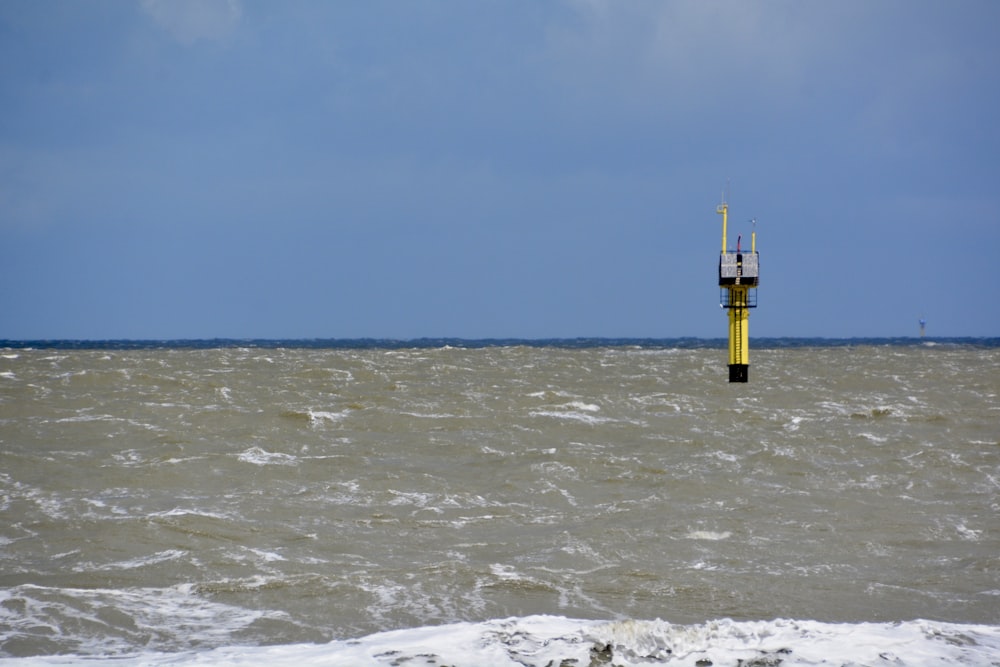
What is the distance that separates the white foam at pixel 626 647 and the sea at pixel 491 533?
3cm

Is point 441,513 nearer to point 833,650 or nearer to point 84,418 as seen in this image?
point 833,650

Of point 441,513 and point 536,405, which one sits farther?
point 536,405

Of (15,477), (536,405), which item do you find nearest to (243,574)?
(15,477)

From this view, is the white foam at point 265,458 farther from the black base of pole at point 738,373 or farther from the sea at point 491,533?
the black base of pole at point 738,373

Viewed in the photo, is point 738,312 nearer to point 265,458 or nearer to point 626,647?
point 265,458

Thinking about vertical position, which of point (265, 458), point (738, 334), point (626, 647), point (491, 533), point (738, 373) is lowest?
point (491, 533)

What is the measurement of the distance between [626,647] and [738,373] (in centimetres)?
2736

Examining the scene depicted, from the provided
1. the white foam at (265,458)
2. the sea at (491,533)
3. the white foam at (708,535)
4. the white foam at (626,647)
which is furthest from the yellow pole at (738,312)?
the white foam at (626,647)

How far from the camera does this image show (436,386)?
26.7 m

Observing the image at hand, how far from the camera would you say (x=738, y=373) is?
3306 cm

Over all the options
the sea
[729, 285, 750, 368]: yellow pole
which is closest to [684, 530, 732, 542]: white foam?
the sea

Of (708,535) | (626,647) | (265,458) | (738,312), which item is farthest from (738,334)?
(626,647)

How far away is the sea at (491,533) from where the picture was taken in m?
7.12

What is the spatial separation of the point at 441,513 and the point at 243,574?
3243 mm
